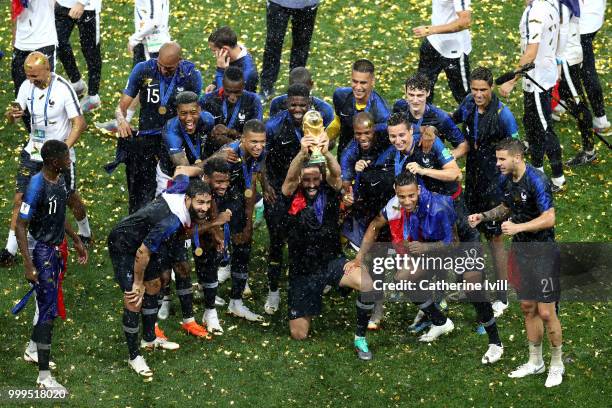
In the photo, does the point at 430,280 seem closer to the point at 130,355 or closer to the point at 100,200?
the point at 130,355

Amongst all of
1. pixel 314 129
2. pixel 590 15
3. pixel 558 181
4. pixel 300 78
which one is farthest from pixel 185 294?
pixel 590 15

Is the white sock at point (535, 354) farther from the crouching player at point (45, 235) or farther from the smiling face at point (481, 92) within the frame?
the crouching player at point (45, 235)

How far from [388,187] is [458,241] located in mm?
Result: 785

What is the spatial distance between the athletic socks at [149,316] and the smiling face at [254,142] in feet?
5.19

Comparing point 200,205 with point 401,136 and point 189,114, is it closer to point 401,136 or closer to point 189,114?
point 189,114

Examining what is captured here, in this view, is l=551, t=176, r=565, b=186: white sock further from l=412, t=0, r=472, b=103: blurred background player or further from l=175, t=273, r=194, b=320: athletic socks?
l=175, t=273, r=194, b=320: athletic socks

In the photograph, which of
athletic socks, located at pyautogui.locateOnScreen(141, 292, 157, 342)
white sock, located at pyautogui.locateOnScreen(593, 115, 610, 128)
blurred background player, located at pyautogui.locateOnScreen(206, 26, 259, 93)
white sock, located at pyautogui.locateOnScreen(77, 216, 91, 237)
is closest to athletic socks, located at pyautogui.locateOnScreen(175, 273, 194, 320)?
athletic socks, located at pyautogui.locateOnScreen(141, 292, 157, 342)

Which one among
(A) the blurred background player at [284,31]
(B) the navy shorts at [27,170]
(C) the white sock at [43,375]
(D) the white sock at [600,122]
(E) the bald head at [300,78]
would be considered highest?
(E) the bald head at [300,78]

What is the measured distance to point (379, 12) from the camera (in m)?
17.5

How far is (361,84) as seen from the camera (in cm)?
1149

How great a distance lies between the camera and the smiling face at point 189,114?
450 inches

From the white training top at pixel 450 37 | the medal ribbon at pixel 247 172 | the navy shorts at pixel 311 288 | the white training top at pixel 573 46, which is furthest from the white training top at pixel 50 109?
the white training top at pixel 573 46

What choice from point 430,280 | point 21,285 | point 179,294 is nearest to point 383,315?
point 430,280

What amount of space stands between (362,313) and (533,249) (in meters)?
1.60
